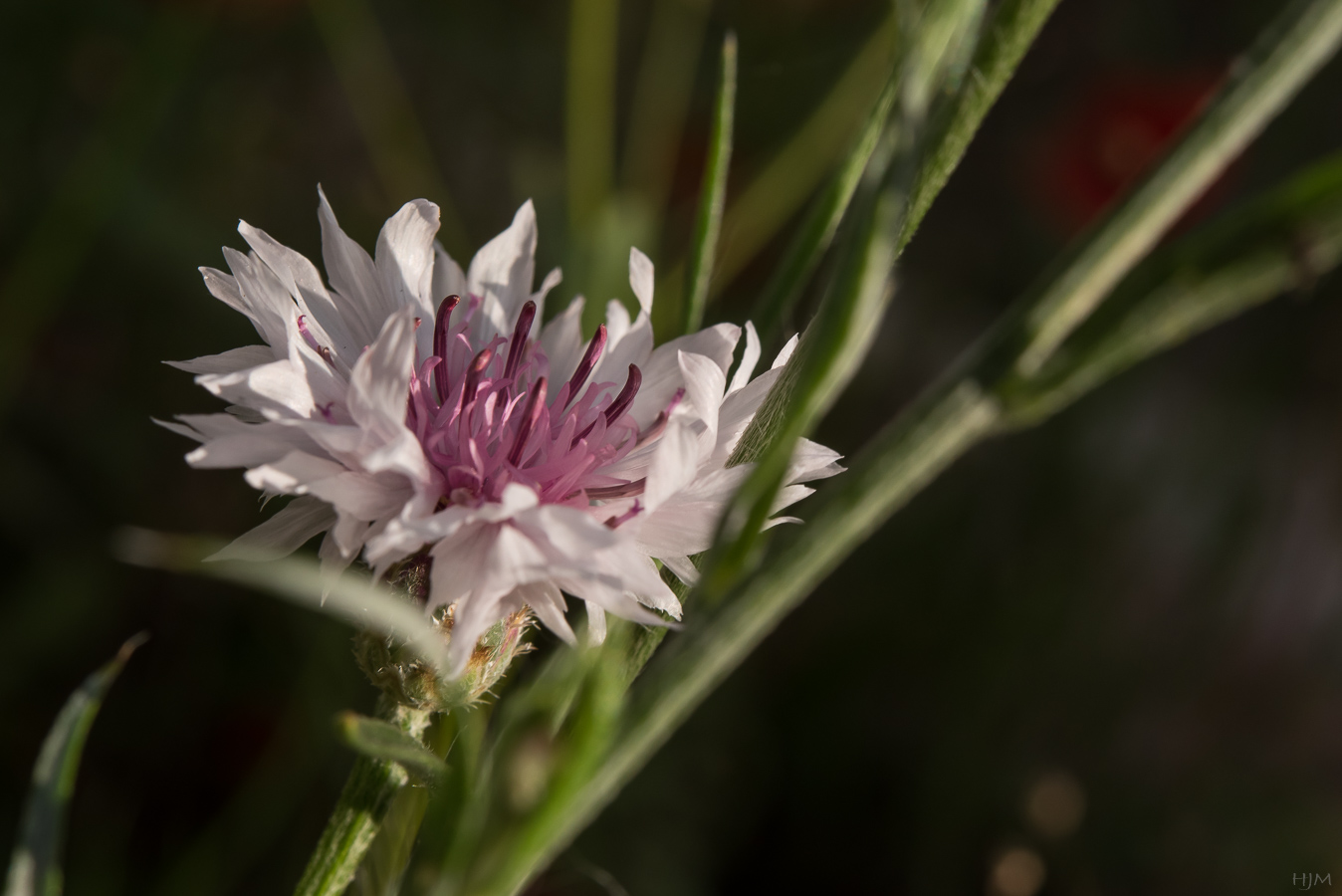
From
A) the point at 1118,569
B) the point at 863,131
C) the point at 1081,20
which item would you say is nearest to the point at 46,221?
the point at 863,131

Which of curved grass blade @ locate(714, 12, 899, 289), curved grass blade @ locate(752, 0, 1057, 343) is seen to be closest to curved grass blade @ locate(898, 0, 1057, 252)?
curved grass blade @ locate(752, 0, 1057, 343)

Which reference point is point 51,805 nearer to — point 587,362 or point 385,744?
point 385,744

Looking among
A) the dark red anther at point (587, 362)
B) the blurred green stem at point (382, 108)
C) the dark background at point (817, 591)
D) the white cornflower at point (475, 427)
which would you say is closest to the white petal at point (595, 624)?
the white cornflower at point (475, 427)

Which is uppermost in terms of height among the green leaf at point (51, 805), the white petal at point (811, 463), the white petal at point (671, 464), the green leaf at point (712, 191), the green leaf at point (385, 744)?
the green leaf at point (712, 191)

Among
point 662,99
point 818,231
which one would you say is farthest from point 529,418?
point 662,99

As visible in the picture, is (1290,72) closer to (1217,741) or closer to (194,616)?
(194,616)

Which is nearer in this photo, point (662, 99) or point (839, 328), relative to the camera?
point (839, 328)

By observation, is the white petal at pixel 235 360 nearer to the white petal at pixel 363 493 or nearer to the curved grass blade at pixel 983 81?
the white petal at pixel 363 493
